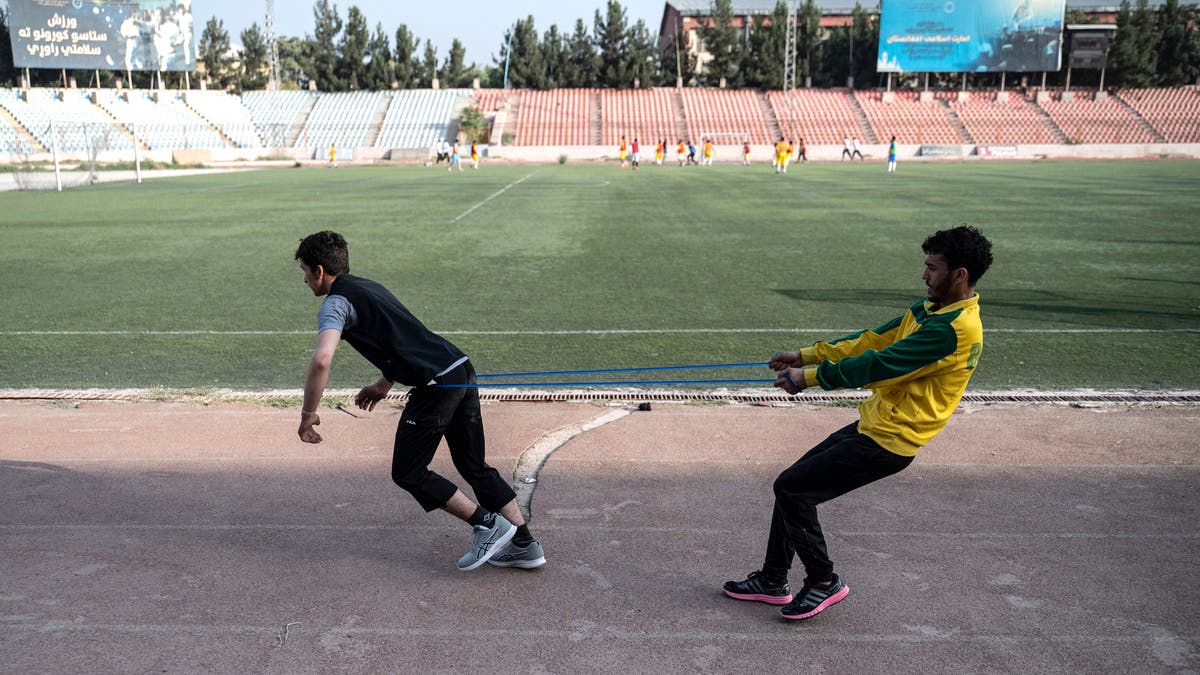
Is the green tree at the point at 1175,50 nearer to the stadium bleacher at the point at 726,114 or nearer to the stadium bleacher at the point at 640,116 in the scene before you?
the stadium bleacher at the point at 726,114

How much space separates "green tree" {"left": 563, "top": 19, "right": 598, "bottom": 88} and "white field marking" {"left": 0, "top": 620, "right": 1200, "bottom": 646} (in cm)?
8142

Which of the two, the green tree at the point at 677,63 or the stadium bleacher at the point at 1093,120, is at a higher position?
the green tree at the point at 677,63

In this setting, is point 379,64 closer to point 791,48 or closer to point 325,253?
point 791,48

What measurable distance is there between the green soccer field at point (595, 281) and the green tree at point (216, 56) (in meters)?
58.7

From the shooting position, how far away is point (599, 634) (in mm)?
4062

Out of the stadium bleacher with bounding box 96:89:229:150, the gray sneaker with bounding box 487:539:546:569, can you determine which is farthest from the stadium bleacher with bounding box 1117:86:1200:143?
the gray sneaker with bounding box 487:539:546:569

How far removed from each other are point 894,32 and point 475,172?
123ft

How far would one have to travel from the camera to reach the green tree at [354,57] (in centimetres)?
8106

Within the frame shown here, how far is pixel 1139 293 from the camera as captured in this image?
12500 mm

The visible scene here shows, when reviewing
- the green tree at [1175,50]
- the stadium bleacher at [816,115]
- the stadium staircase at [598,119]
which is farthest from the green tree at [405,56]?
the green tree at [1175,50]

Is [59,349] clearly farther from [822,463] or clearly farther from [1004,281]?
[1004,281]

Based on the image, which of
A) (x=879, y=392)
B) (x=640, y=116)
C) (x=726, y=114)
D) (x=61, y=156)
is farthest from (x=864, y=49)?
(x=879, y=392)

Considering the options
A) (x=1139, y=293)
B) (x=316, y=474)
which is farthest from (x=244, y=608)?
(x=1139, y=293)

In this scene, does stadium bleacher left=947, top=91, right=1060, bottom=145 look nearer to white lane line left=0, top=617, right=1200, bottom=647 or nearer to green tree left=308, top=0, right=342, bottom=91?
green tree left=308, top=0, right=342, bottom=91
